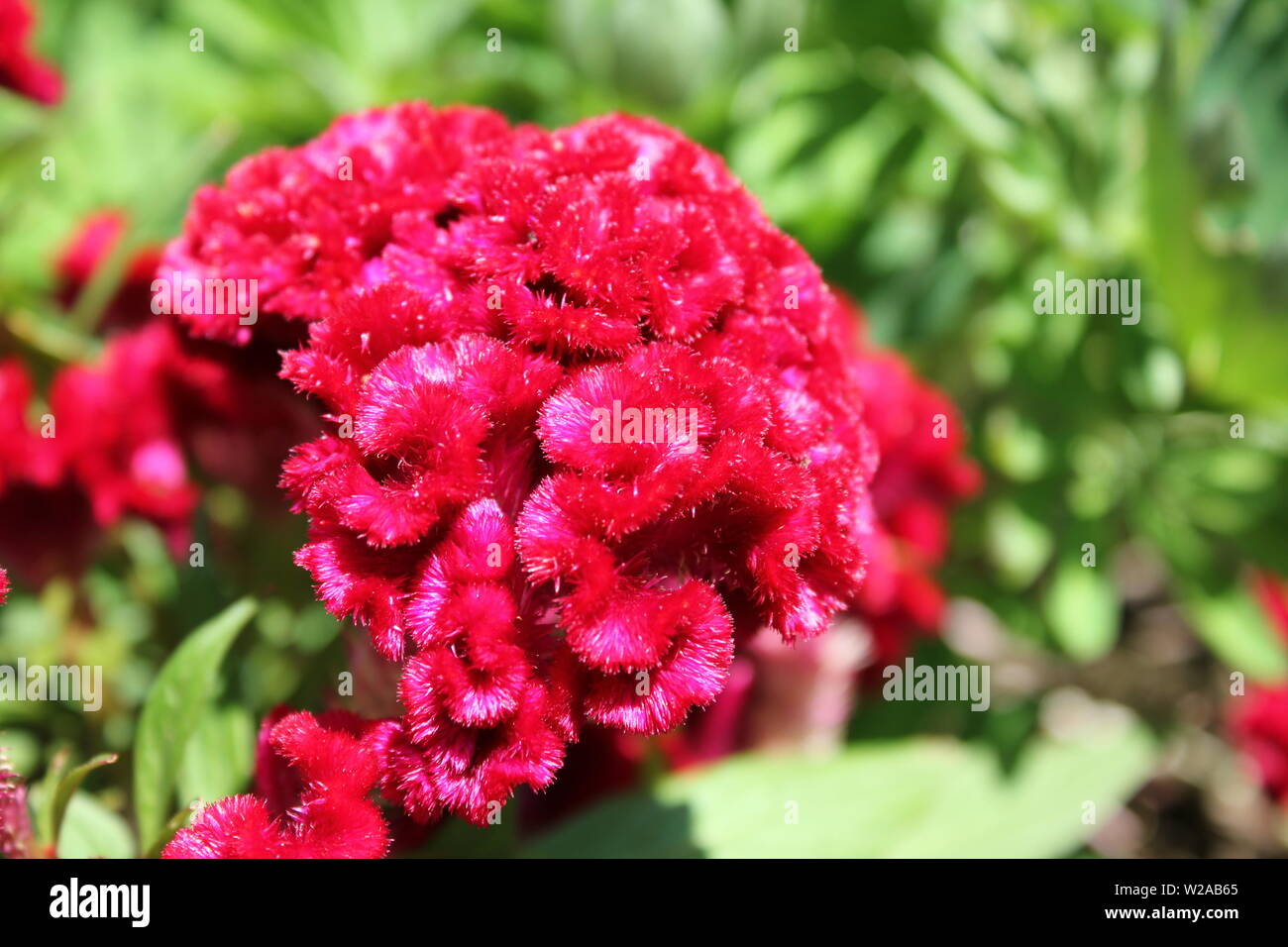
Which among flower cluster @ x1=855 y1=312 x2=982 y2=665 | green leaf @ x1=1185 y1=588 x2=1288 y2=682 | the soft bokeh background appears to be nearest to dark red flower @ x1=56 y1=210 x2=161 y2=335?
the soft bokeh background

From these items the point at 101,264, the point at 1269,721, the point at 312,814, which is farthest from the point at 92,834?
the point at 1269,721

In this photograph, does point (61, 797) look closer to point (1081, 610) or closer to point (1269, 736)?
point (1081, 610)

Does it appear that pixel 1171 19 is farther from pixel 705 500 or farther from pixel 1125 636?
pixel 1125 636

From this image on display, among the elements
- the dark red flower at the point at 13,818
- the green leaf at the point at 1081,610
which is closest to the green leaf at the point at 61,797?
the dark red flower at the point at 13,818

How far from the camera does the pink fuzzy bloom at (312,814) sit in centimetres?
67

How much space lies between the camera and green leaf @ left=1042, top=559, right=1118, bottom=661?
1350mm

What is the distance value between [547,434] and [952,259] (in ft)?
3.21

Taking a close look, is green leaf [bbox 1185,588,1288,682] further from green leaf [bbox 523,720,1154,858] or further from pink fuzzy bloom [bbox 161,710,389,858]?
pink fuzzy bloom [bbox 161,710,389,858]

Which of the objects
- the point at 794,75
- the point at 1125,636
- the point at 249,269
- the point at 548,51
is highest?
the point at 548,51

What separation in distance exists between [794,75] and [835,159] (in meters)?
0.14

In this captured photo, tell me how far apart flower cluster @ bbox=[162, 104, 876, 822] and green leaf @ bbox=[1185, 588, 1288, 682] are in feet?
2.92

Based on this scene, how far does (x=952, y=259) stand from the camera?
1447mm

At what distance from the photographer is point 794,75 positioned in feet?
4.88
